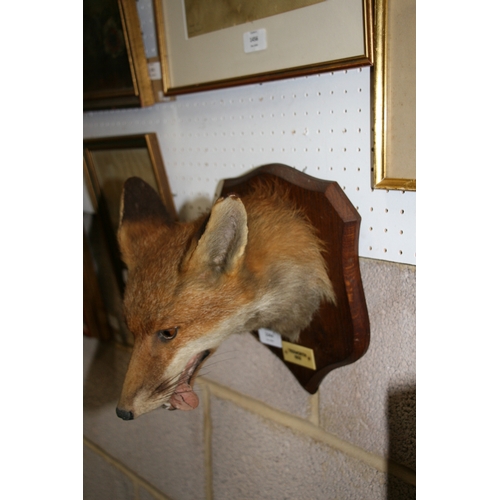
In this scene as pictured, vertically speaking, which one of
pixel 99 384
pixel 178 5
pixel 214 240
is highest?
pixel 178 5

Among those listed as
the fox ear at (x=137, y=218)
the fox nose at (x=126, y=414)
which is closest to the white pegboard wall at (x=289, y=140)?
the fox ear at (x=137, y=218)

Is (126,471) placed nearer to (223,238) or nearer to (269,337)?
(269,337)

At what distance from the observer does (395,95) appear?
0.80m

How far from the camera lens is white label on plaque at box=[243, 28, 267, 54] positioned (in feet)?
3.10

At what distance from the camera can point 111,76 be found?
1.32 metres

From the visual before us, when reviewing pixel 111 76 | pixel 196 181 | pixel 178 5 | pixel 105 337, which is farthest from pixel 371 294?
pixel 105 337

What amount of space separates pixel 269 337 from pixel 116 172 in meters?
0.69

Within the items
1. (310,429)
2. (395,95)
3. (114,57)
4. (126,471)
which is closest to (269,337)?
(310,429)

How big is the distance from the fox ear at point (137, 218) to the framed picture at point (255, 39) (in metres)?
0.29

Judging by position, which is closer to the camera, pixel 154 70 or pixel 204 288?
pixel 204 288

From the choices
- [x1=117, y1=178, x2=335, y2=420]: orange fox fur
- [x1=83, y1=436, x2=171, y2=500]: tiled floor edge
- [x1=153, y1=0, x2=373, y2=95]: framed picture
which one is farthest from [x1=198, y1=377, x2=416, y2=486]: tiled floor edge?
[x1=153, y1=0, x2=373, y2=95]: framed picture

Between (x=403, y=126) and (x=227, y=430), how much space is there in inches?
36.4

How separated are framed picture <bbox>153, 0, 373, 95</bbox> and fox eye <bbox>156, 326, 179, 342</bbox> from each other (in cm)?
51
